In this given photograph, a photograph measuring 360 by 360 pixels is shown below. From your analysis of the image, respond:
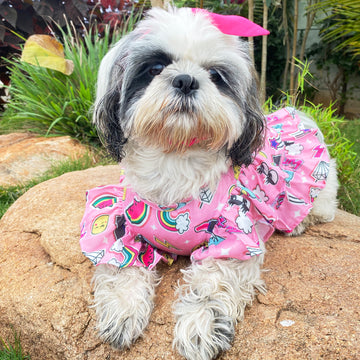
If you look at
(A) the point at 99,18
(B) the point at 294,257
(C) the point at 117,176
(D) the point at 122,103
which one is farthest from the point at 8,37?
(B) the point at 294,257

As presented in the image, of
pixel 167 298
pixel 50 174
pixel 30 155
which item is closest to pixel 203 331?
pixel 167 298

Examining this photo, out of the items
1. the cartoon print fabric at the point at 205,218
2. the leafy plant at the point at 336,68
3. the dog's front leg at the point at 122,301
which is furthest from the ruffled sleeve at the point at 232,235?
the leafy plant at the point at 336,68

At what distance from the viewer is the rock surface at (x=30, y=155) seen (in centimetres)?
411

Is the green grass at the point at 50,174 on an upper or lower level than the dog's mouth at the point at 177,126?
lower

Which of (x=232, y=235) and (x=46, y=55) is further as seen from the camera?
(x=46, y=55)

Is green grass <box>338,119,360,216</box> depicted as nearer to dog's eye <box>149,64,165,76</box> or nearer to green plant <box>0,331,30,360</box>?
dog's eye <box>149,64,165,76</box>

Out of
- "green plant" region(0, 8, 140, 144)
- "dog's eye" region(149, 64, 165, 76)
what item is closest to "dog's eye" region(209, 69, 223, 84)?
"dog's eye" region(149, 64, 165, 76)

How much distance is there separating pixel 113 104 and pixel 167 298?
100 cm

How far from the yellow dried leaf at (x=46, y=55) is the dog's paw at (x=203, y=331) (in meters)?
3.94

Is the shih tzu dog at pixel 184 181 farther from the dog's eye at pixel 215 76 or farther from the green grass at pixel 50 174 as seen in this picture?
the green grass at pixel 50 174

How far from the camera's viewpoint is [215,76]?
1812mm

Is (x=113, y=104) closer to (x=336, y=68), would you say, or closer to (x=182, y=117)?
(x=182, y=117)

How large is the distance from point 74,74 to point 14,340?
12.1 feet

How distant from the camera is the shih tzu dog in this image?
1.66m
